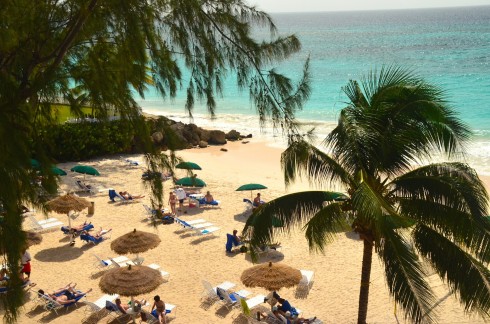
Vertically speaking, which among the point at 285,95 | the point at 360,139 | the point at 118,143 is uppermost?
the point at 285,95

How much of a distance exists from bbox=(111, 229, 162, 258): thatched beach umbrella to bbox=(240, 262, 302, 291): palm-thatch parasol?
2.94 m

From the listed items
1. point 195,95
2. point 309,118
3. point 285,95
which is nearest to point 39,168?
point 195,95

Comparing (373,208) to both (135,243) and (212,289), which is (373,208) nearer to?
(212,289)

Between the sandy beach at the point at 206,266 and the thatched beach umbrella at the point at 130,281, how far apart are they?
0.78 m

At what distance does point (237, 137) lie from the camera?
3438 centimetres

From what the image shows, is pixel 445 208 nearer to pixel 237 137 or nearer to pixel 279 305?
pixel 279 305

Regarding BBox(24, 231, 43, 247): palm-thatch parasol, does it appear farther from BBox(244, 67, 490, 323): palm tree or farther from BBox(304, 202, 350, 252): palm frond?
BBox(304, 202, 350, 252): palm frond

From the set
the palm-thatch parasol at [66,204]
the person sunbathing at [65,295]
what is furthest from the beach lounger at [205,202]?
the person sunbathing at [65,295]

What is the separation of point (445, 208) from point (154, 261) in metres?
8.57

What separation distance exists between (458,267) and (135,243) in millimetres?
8278

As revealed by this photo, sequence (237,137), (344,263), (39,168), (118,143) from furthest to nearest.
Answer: (237,137), (118,143), (344,263), (39,168)

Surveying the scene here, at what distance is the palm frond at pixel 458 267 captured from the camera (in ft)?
26.4

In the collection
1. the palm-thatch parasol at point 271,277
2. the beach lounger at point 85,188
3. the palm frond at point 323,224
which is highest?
the palm frond at point 323,224

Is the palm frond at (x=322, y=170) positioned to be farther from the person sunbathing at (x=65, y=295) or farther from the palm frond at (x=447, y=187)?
the person sunbathing at (x=65, y=295)
